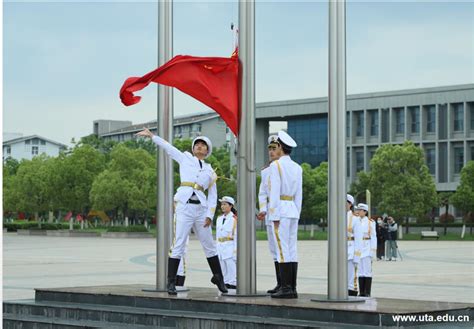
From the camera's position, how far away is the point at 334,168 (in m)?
10.3

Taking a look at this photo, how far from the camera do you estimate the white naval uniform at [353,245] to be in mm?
14508

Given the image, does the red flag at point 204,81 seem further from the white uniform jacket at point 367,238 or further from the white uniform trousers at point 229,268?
the white uniform jacket at point 367,238

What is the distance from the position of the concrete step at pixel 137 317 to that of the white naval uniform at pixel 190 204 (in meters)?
1.05

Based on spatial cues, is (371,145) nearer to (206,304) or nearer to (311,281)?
(311,281)

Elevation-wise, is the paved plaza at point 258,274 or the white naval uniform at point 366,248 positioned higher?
the white naval uniform at point 366,248

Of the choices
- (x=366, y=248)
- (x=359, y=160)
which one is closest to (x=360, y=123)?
(x=359, y=160)

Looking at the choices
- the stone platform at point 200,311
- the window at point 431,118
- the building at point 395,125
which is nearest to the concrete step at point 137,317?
the stone platform at point 200,311

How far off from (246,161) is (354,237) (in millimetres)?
3835

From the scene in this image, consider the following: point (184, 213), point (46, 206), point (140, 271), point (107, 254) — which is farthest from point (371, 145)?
point (184, 213)

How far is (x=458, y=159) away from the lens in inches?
3135

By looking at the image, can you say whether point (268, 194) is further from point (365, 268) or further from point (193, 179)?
point (365, 268)

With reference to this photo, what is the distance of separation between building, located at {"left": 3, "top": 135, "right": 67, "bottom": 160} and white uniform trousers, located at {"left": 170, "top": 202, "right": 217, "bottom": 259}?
12841 centimetres

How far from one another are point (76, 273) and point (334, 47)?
16.4 metres

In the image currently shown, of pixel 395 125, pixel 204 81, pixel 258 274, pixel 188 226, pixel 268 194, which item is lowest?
pixel 258 274
